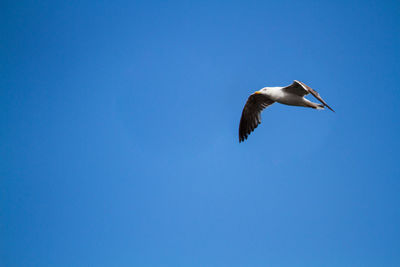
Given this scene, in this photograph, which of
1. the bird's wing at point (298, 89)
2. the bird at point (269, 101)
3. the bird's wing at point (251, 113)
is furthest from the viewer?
the bird's wing at point (251, 113)

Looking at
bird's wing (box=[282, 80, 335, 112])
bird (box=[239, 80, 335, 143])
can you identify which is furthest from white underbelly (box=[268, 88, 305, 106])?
bird's wing (box=[282, 80, 335, 112])

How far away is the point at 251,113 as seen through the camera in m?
9.37

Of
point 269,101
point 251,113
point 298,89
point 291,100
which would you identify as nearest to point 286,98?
point 291,100

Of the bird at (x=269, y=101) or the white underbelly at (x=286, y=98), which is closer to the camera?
the bird at (x=269, y=101)

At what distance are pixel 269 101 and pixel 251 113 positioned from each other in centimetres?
73

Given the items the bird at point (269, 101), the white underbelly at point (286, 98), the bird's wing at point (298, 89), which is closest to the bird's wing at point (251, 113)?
the bird at point (269, 101)

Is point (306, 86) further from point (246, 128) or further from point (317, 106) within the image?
point (246, 128)

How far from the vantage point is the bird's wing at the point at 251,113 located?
9047 millimetres

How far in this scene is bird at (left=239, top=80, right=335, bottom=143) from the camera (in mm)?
7310

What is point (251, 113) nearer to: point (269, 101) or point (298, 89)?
point (269, 101)

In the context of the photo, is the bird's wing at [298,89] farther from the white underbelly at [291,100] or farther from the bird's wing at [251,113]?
the bird's wing at [251,113]

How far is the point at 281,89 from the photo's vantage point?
25.3 ft

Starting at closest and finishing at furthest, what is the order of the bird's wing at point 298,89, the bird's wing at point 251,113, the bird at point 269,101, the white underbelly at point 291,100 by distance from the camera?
the bird's wing at point 298,89
the bird at point 269,101
the white underbelly at point 291,100
the bird's wing at point 251,113

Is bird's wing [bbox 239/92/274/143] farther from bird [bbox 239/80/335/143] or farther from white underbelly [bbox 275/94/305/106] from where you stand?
white underbelly [bbox 275/94/305/106]
